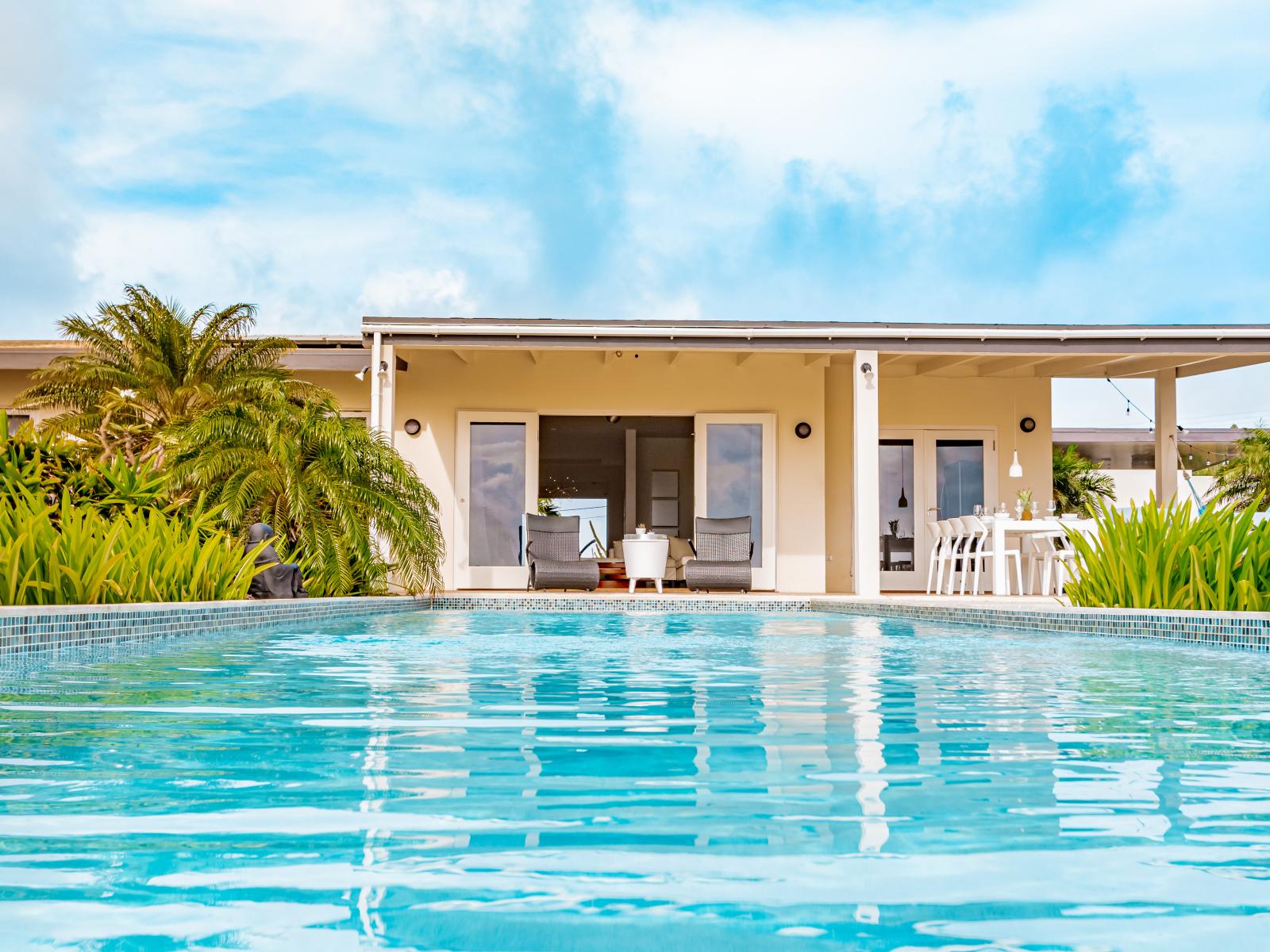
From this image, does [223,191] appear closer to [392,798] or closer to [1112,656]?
[1112,656]

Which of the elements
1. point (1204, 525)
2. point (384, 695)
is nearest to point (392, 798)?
point (384, 695)

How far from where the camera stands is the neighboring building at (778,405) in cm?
1144

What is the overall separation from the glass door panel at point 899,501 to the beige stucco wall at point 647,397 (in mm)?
1421

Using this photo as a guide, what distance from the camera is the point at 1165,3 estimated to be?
1695 centimetres

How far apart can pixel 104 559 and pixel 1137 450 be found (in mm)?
21968

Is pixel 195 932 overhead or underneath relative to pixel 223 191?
underneath

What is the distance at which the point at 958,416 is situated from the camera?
1473 centimetres

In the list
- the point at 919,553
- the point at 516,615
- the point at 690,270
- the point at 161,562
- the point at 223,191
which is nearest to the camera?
the point at 161,562

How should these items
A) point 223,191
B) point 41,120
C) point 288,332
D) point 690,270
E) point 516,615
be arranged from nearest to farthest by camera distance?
point 516,615
point 288,332
point 41,120
point 223,191
point 690,270

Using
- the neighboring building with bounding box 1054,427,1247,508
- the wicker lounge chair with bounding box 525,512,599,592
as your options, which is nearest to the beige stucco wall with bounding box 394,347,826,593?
the wicker lounge chair with bounding box 525,512,599,592

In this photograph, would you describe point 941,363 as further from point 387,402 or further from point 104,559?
point 104,559

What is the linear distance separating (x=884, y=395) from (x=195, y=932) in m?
13.9

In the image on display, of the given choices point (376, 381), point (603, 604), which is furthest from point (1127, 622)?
point (376, 381)

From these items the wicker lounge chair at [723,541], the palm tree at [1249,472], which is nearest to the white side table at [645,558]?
the wicker lounge chair at [723,541]
